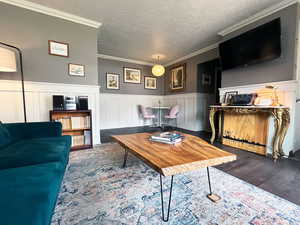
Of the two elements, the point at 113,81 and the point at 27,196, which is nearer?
the point at 27,196

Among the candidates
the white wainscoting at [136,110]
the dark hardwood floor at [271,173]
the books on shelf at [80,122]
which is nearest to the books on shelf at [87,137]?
the books on shelf at [80,122]

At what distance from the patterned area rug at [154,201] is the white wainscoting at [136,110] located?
116 inches

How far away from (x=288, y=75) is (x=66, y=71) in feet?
12.9

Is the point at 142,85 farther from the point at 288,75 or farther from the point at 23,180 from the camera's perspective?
the point at 23,180

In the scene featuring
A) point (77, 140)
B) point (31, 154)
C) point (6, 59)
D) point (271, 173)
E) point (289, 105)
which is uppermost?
point (6, 59)

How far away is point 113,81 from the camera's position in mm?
4910

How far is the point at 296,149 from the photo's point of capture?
102 inches

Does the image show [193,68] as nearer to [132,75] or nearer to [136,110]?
[132,75]

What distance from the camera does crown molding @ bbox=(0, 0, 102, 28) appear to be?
2.30m

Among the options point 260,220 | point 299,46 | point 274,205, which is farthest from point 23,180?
point 299,46

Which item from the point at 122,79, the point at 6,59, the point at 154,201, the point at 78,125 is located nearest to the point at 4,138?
the point at 6,59

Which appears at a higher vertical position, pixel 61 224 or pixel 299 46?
pixel 299 46

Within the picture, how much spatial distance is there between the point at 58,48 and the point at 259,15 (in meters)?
3.78

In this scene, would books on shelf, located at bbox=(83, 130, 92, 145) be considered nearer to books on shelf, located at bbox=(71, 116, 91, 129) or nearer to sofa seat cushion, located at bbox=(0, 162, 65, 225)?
books on shelf, located at bbox=(71, 116, 91, 129)
